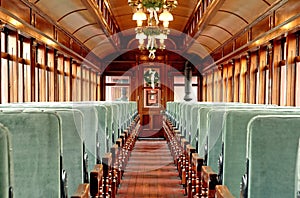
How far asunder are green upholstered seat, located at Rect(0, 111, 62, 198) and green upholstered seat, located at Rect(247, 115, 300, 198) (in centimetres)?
99

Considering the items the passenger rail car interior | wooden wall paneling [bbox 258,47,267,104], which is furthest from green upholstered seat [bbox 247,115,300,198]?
wooden wall paneling [bbox 258,47,267,104]

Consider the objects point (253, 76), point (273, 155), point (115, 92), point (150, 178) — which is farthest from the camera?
point (115, 92)

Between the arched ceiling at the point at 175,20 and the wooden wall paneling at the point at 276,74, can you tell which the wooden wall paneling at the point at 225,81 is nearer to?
the arched ceiling at the point at 175,20

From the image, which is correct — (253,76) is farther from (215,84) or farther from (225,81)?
(215,84)

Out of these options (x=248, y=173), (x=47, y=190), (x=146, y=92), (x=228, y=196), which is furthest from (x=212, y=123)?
(x=146, y=92)

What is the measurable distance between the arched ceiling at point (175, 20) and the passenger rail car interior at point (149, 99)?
0.05m

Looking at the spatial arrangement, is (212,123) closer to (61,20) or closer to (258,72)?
(258,72)

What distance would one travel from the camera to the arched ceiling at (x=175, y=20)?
7.63 metres

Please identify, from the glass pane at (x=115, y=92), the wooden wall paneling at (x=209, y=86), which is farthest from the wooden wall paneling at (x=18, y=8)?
the wooden wall paneling at (x=209, y=86)

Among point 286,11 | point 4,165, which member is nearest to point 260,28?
point 286,11

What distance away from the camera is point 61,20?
29.0 feet

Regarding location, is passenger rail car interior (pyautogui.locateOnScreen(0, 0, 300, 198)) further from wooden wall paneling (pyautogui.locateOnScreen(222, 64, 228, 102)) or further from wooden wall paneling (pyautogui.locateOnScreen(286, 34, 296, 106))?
wooden wall paneling (pyautogui.locateOnScreen(222, 64, 228, 102))

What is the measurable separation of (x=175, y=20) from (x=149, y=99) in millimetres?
4249

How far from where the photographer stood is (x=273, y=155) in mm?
1853
